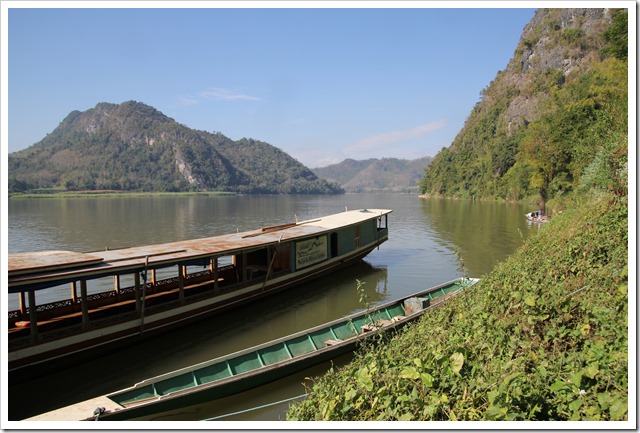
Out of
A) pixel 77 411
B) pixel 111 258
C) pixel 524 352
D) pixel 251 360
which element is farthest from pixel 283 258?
pixel 524 352

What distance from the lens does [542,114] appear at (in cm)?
5609

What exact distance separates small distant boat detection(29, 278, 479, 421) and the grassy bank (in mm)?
1913

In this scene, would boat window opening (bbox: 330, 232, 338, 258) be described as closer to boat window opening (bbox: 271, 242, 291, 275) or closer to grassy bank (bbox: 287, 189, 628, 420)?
boat window opening (bbox: 271, 242, 291, 275)

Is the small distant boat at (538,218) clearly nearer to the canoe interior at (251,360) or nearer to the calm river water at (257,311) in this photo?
the calm river water at (257,311)

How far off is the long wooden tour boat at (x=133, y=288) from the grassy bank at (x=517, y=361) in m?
6.44

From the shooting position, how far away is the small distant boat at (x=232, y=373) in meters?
7.25

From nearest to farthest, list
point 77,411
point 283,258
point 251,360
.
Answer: point 77,411, point 251,360, point 283,258

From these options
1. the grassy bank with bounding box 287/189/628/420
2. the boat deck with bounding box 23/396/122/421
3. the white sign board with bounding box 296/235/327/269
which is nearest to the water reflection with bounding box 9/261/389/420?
the white sign board with bounding box 296/235/327/269

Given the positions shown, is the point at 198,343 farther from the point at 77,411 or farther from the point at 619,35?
the point at 619,35

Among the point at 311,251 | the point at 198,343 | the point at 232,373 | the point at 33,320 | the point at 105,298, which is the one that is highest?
the point at 311,251

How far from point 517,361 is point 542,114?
193 feet

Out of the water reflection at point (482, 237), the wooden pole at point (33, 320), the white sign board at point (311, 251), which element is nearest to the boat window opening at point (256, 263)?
the white sign board at point (311, 251)

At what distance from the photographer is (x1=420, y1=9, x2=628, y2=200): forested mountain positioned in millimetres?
38906

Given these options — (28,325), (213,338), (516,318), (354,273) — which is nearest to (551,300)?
(516,318)
